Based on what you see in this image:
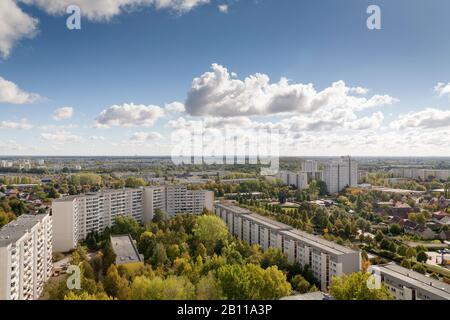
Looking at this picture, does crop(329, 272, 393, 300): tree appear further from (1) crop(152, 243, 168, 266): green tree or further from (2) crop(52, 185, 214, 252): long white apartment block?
(2) crop(52, 185, 214, 252): long white apartment block

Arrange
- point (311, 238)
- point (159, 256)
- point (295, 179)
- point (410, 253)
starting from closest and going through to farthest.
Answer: point (159, 256) < point (311, 238) < point (410, 253) < point (295, 179)

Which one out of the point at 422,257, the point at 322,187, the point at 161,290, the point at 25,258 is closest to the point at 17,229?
the point at 25,258

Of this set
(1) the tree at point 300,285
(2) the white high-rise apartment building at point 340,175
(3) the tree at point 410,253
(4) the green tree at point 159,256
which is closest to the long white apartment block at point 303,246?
(1) the tree at point 300,285

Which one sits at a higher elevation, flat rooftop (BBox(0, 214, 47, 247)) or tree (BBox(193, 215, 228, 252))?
flat rooftop (BBox(0, 214, 47, 247))

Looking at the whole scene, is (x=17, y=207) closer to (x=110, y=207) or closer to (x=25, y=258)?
(x=110, y=207)

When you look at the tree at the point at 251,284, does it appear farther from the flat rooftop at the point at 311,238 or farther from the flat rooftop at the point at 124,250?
the flat rooftop at the point at 124,250

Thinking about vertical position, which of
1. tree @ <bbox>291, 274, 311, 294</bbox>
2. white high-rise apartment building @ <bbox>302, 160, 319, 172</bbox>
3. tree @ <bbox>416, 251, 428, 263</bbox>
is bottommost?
tree @ <bbox>416, 251, 428, 263</bbox>

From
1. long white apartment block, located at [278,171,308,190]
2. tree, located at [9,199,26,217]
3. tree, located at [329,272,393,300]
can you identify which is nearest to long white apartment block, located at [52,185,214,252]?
tree, located at [9,199,26,217]
